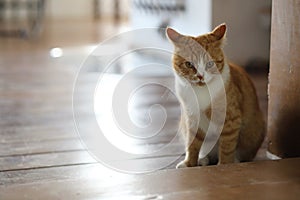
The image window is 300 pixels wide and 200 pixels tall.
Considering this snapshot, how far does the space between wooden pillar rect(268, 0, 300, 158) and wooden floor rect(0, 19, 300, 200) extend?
0.27 feet

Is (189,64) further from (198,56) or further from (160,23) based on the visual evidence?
(160,23)

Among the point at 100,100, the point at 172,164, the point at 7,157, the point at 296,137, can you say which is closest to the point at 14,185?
the point at 7,157

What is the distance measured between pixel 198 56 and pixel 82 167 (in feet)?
1.43

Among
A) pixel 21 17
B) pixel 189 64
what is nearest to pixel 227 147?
pixel 189 64

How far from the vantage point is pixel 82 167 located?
1392 millimetres

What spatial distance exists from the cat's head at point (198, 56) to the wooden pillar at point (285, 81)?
0.19 meters

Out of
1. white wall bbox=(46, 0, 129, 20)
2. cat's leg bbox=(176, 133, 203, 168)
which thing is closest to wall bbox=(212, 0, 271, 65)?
cat's leg bbox=(176, 133, 203, 168)

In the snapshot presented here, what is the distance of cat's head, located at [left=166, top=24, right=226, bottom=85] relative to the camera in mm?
1228

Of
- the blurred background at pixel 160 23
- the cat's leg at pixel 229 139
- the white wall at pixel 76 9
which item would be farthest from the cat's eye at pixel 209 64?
the white wall at pixel 76 9

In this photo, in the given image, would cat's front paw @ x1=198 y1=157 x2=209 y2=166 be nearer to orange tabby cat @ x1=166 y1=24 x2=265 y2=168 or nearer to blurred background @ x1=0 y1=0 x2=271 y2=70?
orange tabby cat @ x1=166 y1=24 x2=265 y2=168

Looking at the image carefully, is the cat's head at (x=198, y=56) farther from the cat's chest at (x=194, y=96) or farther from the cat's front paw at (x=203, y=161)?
the cat's front paw at (x=203, y=161)

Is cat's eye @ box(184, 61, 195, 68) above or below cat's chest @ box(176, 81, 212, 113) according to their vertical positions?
above

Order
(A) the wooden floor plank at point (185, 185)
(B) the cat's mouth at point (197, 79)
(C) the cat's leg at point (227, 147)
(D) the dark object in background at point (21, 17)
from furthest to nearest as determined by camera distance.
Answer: (D) the dark object in background at point (21, 17) → (C) the cat's leg at point (227, 147) → (B) the cat's mouth at point (197, 79) → (A) the wooden floor plank at point (185, 185)

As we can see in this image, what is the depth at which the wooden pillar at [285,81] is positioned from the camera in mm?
1330
